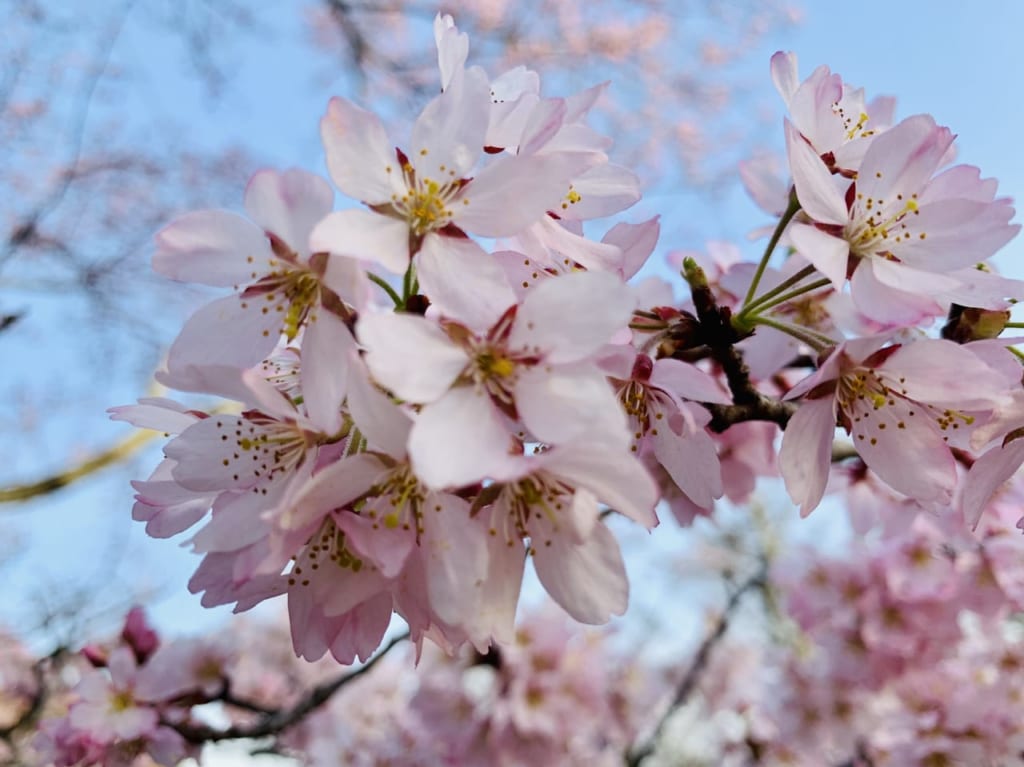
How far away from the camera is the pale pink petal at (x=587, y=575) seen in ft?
2.39

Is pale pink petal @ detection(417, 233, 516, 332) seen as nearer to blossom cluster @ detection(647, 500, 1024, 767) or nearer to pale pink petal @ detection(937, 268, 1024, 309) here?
pale pink petal @ detection(937, 268, 1024, 309)

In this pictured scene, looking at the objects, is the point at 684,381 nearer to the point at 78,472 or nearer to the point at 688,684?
the point at 78,472

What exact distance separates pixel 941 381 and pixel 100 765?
1.57 metres

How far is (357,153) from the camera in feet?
2.41

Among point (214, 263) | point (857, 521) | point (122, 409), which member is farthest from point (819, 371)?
point (857, 521)

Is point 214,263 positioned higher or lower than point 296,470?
higher

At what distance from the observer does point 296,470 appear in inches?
28.1

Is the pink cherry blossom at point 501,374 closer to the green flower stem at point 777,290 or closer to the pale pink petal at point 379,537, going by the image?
the pale pink petal at point 379,537

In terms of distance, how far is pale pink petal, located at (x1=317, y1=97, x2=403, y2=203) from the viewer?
713 millimetres

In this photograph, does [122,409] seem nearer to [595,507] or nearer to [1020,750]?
[595,507]

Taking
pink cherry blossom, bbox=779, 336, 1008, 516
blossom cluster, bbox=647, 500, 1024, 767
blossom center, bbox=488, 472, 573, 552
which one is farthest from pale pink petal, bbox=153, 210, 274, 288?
blossom cluster, bbox=647, 500, 1024, 767


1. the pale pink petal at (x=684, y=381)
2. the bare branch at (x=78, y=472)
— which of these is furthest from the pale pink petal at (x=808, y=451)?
the bare branch at (x=78, y=472)

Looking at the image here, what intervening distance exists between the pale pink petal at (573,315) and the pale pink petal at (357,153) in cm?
20

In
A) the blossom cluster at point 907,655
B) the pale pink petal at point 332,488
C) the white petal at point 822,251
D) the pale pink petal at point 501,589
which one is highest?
the white petal at point 822,251
